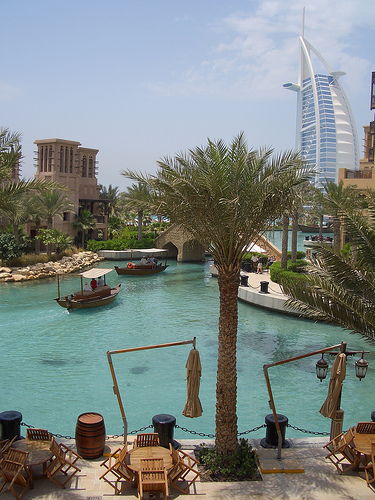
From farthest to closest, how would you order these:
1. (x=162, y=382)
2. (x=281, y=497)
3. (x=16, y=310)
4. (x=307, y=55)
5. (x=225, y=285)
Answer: (x=307, y=55) → (x=16, y=310) → (x=162, y=382) → (x=225, y=285) → (x=281, y=497)

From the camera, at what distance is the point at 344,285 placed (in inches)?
364

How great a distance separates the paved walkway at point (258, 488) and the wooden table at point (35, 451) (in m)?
0.36

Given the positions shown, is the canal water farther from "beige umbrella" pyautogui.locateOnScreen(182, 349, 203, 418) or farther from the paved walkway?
the paved walkway

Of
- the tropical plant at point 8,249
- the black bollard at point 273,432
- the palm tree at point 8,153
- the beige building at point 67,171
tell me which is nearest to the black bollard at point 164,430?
the black bollard at point 273,432

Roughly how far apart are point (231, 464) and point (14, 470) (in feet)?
11.3

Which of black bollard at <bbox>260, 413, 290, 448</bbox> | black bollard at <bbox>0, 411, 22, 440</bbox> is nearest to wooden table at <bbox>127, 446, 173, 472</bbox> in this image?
black bollard at <bbox>260, 413, 290, 448</bbox>

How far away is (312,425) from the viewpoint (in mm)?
12164

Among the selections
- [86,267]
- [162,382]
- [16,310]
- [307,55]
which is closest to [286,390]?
[162,382]

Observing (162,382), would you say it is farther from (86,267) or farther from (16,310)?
(86,267)

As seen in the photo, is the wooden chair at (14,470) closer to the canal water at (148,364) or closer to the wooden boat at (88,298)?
the canal water at (148,364)

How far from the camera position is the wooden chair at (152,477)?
6.83m

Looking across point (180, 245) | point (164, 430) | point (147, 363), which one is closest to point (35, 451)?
point (164, 430)

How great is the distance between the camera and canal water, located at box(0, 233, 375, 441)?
509 inches

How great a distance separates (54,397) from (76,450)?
5.88 m
